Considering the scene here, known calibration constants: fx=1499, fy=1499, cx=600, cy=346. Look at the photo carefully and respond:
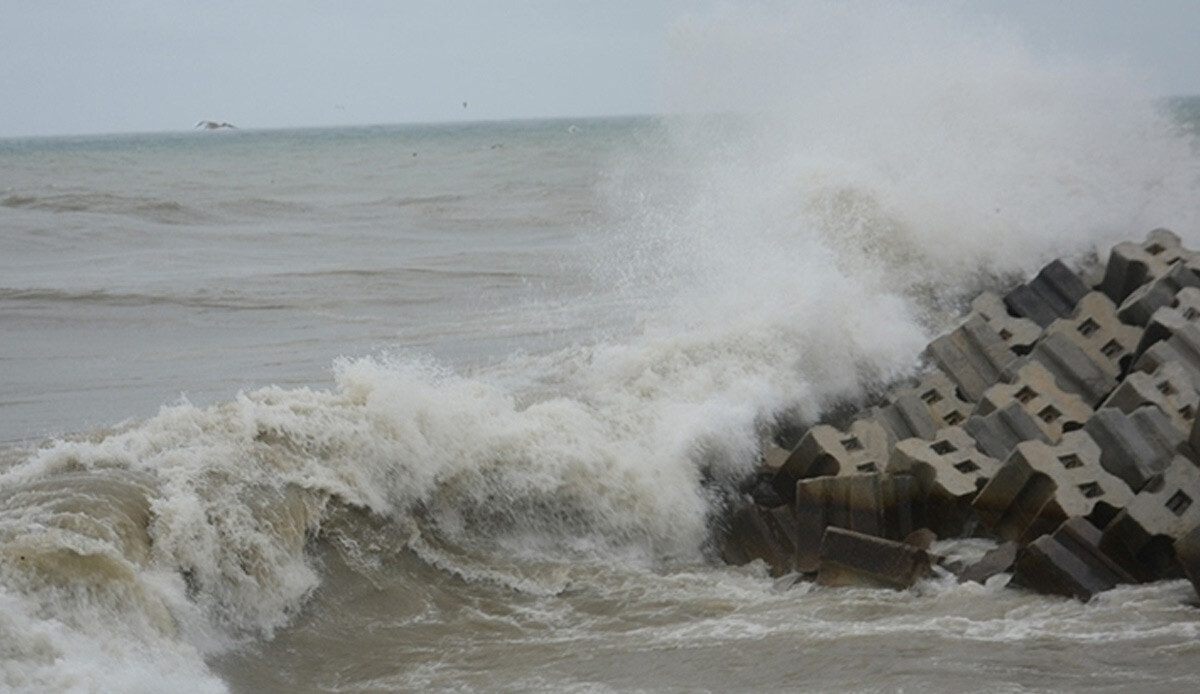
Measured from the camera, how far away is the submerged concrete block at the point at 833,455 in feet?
28.7

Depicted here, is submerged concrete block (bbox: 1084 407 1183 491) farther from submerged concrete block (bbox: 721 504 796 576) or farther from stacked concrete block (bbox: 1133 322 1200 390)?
submerged concrete block (bbox: 721 504 796 576)

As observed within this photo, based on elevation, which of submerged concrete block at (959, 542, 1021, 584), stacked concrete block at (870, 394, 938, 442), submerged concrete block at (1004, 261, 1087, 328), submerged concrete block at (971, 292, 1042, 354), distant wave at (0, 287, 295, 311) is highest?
submerged concrete block at (1004, 261, 1087, 328)

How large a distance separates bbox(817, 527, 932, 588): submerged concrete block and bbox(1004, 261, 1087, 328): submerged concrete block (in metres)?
4.59

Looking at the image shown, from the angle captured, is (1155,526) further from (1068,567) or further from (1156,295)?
(1156,295)

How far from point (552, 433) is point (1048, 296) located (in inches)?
186

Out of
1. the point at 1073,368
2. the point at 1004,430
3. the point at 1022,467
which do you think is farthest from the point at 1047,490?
the point at 1073,368

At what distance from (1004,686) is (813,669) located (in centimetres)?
79

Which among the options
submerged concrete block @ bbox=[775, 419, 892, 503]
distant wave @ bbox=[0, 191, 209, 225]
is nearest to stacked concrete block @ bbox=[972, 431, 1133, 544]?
submerged concrete block @ bbox=[775, 419, 892, 503]

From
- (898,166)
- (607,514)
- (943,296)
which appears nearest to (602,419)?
(607,514)

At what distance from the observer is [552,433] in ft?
29.8

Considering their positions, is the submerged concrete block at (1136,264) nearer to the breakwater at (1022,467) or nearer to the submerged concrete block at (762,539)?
the breakwater at (1022,467)

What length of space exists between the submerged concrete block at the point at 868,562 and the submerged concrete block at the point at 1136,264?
449 cm

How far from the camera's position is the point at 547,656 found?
21.8 ft

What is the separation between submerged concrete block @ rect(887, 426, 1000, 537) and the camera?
8242 millimetres
